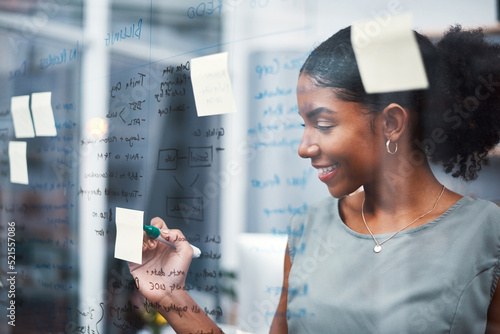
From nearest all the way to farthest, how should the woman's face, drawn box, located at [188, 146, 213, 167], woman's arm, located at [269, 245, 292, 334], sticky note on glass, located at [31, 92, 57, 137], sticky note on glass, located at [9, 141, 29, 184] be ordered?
the woman's face → woman's arm, located at [269, 245, 292, 334] → drawn box, located at [188, 146, 213, 167] → sticky note on glass, located at [31, 92, 57, 137] → sticky note on glass, located at [9, 141, 29, 184]

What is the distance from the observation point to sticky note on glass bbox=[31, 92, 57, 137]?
5.76 feet

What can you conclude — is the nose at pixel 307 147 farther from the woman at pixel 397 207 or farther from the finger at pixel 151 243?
the finger at pixel 151 243

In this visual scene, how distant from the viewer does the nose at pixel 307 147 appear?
1.12 metres

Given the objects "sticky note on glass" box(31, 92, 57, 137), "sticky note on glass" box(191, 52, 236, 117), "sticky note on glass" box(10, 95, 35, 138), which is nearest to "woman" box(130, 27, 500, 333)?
"sticky note on glass" box(191, 52, 236, 117)

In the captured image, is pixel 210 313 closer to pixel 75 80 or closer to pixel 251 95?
pixel 251 95

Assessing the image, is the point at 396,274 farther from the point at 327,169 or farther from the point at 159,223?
the point at 159,223

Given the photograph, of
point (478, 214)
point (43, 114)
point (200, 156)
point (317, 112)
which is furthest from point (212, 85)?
point (43, 114)

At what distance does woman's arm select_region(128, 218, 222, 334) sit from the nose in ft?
1.36

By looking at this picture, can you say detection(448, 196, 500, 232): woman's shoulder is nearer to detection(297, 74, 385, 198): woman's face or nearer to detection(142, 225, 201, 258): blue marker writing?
detection(297, 74, 385, 198): woman's face

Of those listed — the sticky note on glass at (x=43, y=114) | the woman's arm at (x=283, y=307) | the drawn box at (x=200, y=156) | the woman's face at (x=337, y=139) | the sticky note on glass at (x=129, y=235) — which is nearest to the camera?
the woman's face at (x=337, y=139)

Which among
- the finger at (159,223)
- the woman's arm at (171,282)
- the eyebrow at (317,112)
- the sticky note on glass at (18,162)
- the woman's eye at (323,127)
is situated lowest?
the woman's arm at (171,282)

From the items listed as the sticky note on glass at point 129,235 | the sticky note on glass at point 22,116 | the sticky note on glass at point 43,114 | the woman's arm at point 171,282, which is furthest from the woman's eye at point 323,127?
the sticky note on glass at point 22,116

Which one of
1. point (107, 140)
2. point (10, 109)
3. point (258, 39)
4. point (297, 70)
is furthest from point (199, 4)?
point (10, 109)

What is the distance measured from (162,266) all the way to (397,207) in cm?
68
